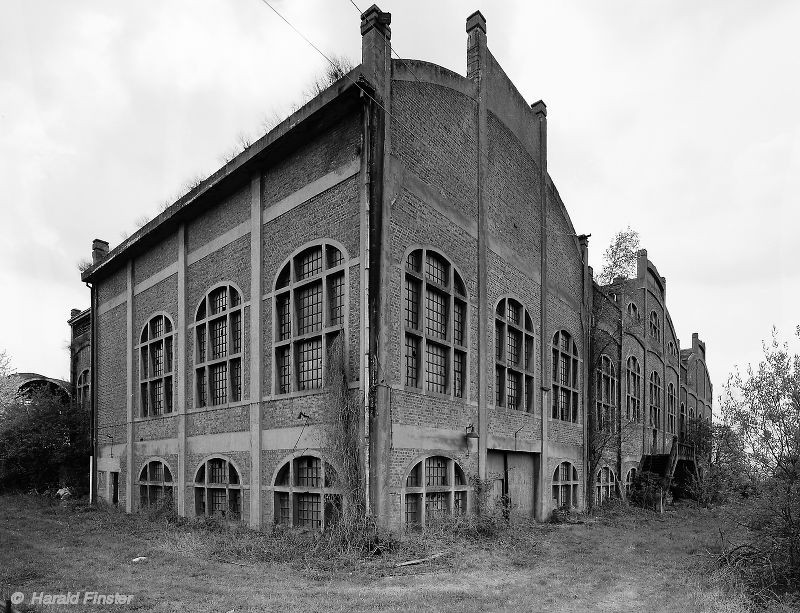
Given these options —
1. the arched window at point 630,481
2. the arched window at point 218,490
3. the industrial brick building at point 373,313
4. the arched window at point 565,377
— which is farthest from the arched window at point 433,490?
the arched window at point 630,481

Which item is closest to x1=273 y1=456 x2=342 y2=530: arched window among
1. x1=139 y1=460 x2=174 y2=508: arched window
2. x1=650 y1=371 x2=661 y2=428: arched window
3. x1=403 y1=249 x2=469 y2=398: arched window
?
x1=403 y1=249 x2=469 y2=398: arched window

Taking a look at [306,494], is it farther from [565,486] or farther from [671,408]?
[671,408]

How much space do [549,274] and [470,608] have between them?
44.4 ft

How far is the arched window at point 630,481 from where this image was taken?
25.8 metres

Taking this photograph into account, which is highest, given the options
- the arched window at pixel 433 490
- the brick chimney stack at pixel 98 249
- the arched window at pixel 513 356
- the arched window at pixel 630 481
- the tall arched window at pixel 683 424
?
the brick chimney stack at pixel 98 249

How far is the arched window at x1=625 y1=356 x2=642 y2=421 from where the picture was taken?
27709mm

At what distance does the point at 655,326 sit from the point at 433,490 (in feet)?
75.3

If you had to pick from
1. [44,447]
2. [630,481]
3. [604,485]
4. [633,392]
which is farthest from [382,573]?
[44,447]

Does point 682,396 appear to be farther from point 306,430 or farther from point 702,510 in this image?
point 306,430

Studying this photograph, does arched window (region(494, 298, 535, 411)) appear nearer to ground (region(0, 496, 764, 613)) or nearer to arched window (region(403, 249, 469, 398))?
arched window (region(403, 249, 469, 398))

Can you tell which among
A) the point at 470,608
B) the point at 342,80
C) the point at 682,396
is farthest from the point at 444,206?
the point at 682,396

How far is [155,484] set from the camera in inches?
764
